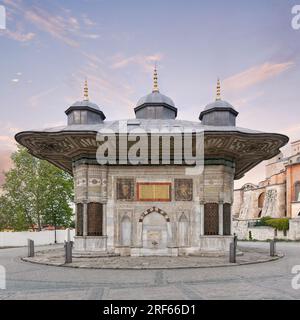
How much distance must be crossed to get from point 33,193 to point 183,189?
20.5 meters

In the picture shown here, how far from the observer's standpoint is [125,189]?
1656 centimetres

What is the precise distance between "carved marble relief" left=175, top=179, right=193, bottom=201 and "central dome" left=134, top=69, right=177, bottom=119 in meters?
5.84

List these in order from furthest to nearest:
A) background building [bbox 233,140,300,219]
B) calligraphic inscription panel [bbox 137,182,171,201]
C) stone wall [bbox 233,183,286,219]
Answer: stone wall [bbox 233,183,286,219]
background building [bbox 233,140,300,219]
calligraphic inscription panel [bbox 137,182,171,201]

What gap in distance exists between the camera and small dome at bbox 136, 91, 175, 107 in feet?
70.3

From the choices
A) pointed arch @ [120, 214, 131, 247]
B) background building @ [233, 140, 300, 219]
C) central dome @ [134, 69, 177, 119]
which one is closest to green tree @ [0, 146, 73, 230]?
central dome @ [134, 69, 177, 119]

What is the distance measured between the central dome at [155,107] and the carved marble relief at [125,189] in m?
5.88

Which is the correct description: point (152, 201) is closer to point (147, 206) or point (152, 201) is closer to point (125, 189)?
point (147, 206)

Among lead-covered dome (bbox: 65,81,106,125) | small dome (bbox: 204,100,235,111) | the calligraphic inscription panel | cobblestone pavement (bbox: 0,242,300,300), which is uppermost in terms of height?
small dome (bbox: 204,100,235,111)

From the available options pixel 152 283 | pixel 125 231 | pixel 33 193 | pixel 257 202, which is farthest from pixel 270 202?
pixel 152 283

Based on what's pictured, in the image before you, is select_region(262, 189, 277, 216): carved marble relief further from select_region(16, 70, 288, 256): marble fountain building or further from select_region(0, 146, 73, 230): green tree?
select_region(16, 70, 288, 256): marble fountain building

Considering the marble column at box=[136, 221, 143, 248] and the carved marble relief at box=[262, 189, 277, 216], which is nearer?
the marble column at box=[136, 221, 143, 248]
